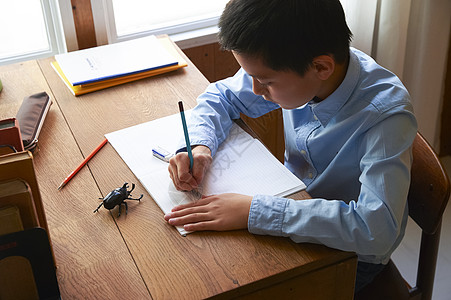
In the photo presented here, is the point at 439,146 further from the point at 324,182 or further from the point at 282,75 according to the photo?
the point at 282,75

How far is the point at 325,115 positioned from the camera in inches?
48.8

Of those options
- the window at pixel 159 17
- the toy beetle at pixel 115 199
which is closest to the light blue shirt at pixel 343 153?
the toy beetle at pixel 115 199

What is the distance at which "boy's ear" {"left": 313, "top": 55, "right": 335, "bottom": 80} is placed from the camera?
112 cm

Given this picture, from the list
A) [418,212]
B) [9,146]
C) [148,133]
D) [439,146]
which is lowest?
[439,146]

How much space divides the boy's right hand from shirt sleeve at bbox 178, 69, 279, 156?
0.06 m

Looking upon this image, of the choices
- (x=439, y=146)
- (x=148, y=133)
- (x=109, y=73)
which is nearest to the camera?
(x=148, y=133)

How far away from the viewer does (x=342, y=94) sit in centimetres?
120

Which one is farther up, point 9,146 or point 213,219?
point 9,146

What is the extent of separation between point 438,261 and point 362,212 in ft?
3.82

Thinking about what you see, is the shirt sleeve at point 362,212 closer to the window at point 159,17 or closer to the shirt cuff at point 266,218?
the shirt cuff at point 266,218

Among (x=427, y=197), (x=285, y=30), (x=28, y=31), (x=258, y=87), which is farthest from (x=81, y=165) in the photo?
(x=28, y=31)

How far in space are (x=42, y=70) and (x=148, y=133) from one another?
490 mm

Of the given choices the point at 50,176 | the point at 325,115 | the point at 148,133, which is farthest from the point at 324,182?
the point at 50,176

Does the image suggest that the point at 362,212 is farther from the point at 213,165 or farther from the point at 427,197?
the point at 213,165
